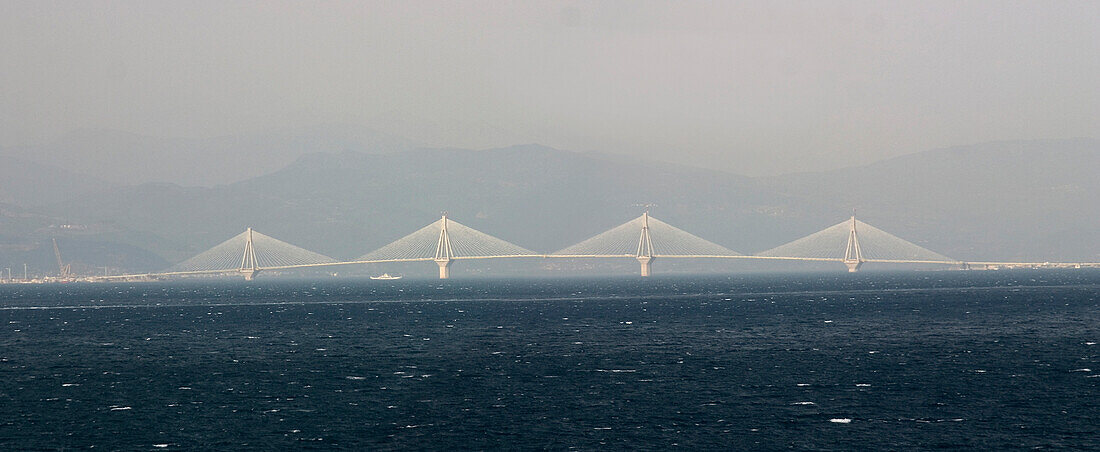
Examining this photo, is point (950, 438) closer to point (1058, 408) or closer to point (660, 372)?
point (1058, 408)

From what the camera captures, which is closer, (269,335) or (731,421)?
(731,421)

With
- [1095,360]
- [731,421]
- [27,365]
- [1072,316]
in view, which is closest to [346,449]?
[731,421]

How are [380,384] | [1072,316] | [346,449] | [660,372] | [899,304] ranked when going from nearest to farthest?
[346,449], [380,384], [660,372], [1072,316], [899,304]

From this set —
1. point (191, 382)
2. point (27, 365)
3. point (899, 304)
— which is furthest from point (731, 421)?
point (899, 304)

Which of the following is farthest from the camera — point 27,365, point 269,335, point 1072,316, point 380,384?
point 1072,316

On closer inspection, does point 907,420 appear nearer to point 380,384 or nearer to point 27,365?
point 380,384

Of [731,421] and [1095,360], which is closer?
[731,421]
